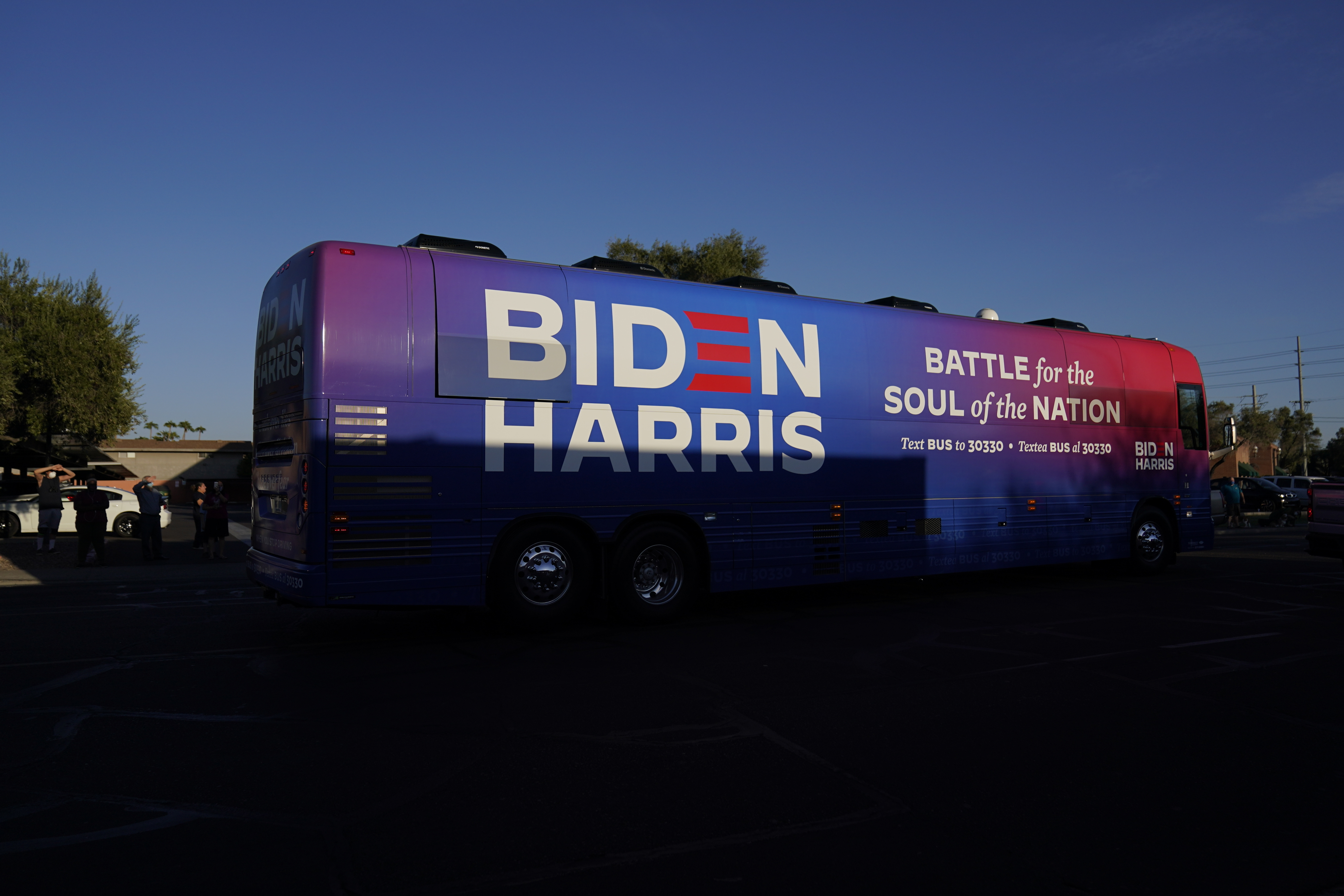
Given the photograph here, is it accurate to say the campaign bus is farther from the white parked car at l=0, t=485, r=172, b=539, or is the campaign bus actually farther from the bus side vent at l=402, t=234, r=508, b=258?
the white parked car at l=0, t=485, r=172, b=539

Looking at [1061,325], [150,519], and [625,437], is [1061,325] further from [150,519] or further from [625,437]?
[150,519]

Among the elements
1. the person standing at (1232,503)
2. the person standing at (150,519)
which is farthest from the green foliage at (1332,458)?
the person standing at (150,519)

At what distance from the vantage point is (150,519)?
17500mm

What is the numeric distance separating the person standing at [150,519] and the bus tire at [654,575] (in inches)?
496

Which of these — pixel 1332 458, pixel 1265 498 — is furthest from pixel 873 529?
pixel 1332 458

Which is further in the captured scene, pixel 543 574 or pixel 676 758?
pixel 543 574

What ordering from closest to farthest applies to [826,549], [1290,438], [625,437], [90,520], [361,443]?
[361,443], [625,437], [826,549], [90,520], [1290,438]

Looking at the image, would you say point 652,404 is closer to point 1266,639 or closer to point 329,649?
point 329,649

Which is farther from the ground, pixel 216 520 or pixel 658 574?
pixel 216 520

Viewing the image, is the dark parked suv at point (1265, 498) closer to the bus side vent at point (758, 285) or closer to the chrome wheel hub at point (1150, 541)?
the chrome wheel hub at point (1150, 541)

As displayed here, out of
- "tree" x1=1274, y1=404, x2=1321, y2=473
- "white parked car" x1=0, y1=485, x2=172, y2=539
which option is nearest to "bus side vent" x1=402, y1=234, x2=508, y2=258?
"white parked car" x1=0, y1=485, x2=172, y2=539

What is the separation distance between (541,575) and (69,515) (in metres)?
20.6

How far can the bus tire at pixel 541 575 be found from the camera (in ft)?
27.6

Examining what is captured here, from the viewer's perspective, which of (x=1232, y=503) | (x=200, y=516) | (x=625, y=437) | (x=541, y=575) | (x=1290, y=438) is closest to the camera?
(x=541, y=575)
